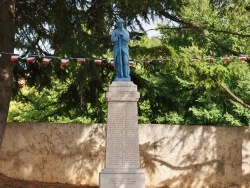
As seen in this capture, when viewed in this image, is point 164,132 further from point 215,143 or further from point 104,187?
point 104,187

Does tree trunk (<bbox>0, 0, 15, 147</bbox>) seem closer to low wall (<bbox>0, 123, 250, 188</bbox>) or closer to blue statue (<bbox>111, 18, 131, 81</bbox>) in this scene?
low wall (<bbox>0, 123, 250, 188</bbox>)

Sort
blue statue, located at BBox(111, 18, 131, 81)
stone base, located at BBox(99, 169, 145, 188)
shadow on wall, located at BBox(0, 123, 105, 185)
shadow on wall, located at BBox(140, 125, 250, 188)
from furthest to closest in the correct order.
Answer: shadow on wall, located at BBox(140, 125, 250, 188), shadow on wall, located at BBox(0, 123, 105, 185), blue statue, located at BBox(111, 18, 131, 81), stone base, located at BBox(99, 169, 145, 188)

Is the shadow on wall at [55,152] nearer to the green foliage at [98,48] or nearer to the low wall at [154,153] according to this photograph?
the low wall at [154,153]

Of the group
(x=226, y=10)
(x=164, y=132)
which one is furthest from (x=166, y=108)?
(x=226, y=10)

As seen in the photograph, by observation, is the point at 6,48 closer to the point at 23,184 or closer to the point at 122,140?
the point at 23,184

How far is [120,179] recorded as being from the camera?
9.65 meters

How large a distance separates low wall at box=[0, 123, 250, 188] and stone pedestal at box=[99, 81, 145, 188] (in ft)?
10.9

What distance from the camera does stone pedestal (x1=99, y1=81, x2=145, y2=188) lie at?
9680 mm

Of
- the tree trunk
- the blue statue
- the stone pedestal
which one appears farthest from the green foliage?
the stone pedestal

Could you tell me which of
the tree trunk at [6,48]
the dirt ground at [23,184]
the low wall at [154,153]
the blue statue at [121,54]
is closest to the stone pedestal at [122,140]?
the blue statue at [121,54]

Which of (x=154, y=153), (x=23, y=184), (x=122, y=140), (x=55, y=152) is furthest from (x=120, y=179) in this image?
(x=55, y=152)

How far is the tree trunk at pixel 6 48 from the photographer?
11.1 metres

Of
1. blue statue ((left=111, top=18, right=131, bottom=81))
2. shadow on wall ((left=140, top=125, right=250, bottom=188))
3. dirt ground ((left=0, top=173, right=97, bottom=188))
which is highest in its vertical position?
blue statue ((left=111, top=18, right=131, bottom=81))

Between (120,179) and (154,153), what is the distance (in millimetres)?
3614
